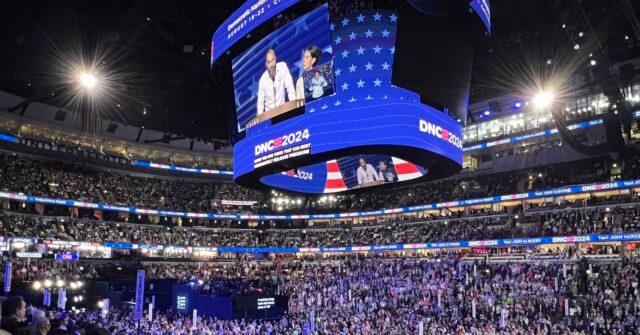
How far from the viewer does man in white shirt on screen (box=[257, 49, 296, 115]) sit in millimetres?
15114

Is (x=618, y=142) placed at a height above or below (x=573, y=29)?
below

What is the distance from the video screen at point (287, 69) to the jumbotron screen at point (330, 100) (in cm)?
3

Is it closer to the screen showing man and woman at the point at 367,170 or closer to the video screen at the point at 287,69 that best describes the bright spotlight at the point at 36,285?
the video screen at the point at 287,69

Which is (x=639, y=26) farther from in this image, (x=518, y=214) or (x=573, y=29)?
(x=518, y=214)

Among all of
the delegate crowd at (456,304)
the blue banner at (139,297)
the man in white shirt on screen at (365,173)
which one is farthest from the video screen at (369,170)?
the blue banner at (139,297)

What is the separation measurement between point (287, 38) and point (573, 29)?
59.1 feet

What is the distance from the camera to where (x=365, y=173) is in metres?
19.0

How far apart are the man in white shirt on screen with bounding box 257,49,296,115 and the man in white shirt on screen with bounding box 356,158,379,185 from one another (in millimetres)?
4689

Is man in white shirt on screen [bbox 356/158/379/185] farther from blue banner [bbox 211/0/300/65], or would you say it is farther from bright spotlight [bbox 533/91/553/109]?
bright spotlight [bbox 533/91/553/109]

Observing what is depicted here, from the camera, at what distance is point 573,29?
26.5 meters

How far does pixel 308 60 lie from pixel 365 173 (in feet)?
18.8

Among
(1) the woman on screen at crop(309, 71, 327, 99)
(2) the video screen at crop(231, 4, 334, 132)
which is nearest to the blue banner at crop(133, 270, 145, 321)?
(2) the video screen at crop(231, 4, 334, 132)

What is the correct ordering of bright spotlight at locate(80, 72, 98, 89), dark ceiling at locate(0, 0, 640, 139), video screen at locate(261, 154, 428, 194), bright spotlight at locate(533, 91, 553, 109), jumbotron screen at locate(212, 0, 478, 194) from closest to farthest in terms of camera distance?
jumbotron screen at locate(212, 0, 478, 194)
video screen at locate(261, 154, 428, 194)
dark ceiling at locate(0, 0, 640, 139)
bright spotlight at locate(80, 72, 98, 89)
bright spotlight at locate(533, 91, 553, 109)

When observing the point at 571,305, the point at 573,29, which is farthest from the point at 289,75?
the point at 571,305
